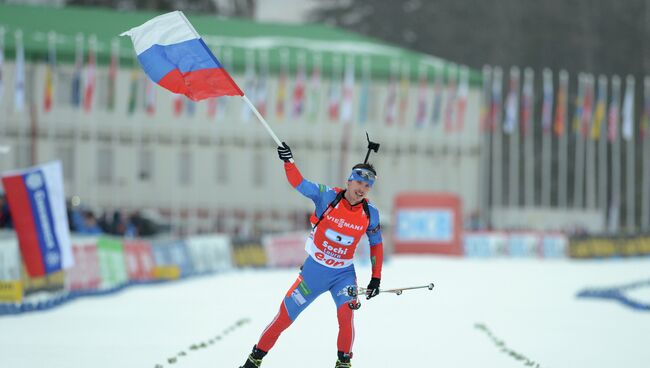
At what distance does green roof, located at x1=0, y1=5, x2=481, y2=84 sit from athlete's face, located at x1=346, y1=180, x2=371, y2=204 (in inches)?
1690

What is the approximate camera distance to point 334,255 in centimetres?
1100

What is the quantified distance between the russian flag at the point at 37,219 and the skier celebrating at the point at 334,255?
10.3m

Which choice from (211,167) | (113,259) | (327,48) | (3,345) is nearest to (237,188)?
(211,167)

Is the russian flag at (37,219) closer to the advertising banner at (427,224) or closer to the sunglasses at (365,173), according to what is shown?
the sunglasses at (365,173)

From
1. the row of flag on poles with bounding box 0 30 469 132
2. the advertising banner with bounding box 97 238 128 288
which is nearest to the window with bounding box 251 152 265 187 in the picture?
the row of flag on poles with bounding box 0 30 469 132

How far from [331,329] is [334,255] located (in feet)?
21.1

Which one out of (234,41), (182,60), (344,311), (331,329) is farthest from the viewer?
(234,41)

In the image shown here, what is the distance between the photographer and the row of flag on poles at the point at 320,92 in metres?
49.5

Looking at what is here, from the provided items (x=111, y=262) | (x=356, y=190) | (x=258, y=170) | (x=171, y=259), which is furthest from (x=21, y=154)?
(x=356, y=190)

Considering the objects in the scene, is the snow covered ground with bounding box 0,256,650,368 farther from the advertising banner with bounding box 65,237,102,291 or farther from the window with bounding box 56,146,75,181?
the window with bounding box 56,146,75,181

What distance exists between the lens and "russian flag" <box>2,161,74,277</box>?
20.5 m

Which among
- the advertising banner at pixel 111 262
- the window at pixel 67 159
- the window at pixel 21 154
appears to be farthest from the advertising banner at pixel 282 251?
the window at pixel 67 159

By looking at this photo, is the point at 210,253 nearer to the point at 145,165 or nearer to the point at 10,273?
the point at 10,273

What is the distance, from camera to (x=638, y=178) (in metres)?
73.1
